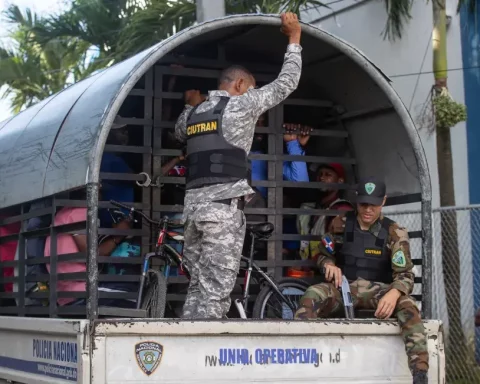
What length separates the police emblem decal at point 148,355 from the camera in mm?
5066

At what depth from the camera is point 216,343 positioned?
5.21 meters

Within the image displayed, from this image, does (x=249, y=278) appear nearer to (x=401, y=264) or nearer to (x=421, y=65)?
(x=401, y=264)

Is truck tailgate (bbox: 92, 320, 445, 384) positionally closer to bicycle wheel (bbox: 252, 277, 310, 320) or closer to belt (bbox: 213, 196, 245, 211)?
belt (bbox: 213, 196, 245, 211)

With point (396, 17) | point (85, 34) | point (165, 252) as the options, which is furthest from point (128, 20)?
→ point (165, 252)

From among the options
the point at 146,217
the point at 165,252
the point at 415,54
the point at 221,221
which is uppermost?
the point at 415,54

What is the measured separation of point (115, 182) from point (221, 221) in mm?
1481

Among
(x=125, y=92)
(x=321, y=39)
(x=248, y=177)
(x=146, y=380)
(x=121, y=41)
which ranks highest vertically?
(x=121, y=41)

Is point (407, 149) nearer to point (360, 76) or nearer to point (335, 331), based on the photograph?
point (360, 76)

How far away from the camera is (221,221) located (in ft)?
19.1

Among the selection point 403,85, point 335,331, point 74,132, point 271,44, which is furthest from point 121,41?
point 335,331

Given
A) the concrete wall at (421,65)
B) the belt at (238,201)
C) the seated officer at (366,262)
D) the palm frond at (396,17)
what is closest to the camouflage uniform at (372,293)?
the seated officer at (366,262)

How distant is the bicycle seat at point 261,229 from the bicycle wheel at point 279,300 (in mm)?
371

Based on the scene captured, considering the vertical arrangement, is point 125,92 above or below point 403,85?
below

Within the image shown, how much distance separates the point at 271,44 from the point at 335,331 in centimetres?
249
